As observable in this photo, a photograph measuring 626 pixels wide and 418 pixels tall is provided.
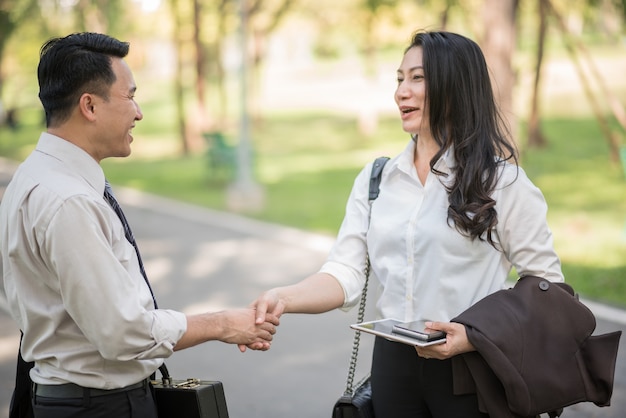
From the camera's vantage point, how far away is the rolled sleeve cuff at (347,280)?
320 cm

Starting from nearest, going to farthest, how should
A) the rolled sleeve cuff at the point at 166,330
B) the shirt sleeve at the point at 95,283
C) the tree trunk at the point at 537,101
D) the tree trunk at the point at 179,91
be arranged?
the shirt sleeve at the point at 95,283
the rolled sleeve cuff at the point at 166,330
the tree trunk at the point at 537,101
the tree trunk at the point at 179,91

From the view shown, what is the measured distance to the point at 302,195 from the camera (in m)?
17.3

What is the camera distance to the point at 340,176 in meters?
20.8

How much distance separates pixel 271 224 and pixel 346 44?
38701 mm

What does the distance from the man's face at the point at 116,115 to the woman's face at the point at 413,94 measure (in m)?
0.95

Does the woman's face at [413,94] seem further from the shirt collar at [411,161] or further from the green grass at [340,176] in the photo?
the green grass at [340,176]

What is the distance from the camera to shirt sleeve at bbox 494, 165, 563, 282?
111 inches

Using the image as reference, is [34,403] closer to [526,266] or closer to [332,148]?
[526,266]

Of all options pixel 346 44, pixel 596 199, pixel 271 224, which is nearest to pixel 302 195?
pixel 271 224

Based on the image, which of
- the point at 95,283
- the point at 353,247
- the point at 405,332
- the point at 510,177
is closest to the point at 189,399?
the point at 95,283

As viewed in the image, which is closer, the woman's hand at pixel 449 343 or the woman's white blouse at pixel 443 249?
the woman's hand at pixel 449 343

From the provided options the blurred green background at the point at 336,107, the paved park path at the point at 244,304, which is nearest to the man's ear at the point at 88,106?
the blurred green background at the point at 336,107

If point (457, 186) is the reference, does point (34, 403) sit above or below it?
below

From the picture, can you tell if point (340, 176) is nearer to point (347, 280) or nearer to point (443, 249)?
point (347, 280)
